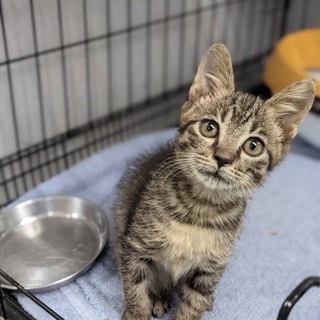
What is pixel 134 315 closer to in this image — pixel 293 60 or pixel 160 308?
pixel 160 308

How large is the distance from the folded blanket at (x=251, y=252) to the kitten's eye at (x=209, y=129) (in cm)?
52

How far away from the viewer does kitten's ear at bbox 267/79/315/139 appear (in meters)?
0.97

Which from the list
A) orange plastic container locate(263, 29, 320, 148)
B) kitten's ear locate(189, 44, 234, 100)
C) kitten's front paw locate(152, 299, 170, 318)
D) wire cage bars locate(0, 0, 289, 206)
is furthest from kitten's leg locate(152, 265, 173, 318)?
orange plastic container locate(263, 29, 320, 148)

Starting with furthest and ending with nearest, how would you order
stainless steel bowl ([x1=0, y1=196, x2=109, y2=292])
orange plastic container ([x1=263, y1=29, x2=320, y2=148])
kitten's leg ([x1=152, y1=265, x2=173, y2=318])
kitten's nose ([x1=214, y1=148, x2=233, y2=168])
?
1. orange plastic container ([x1=263, y1=29, x2=320, y2=148])
2. stainless steel bowl ([x1=0, y1=196, x2=109, y2=292])
3. kitten's leg ([x1=152, y1=265, x2=173, y2=318])
4. kitten's nose ([x1=214, y1=148, x2=233, y2=168])

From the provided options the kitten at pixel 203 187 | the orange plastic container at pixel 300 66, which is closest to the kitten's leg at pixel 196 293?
the kitten at pixel 203 187

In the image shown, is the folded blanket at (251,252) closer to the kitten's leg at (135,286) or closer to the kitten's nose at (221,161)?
the kitten's leg at (135,286)

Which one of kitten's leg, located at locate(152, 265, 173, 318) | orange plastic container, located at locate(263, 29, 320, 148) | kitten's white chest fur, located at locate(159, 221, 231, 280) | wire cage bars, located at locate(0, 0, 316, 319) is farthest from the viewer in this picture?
orange plastic container, located at locate(263, 29, 320, 148)

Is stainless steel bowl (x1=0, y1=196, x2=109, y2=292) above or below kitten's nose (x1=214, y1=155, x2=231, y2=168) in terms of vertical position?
below

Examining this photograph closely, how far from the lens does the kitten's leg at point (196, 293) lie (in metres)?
1.12

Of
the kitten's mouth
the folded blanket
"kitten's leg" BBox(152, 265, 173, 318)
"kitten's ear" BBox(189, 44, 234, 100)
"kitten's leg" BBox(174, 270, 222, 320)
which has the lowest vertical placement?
the folded blanket

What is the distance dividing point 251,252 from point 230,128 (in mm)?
648

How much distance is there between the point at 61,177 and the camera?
1.69 meters

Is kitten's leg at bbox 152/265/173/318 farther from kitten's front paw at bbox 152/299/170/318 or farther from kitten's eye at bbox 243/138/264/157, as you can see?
kitten's eye at bbox 243/138/264/157

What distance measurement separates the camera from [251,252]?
1.50 metres
